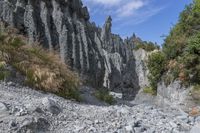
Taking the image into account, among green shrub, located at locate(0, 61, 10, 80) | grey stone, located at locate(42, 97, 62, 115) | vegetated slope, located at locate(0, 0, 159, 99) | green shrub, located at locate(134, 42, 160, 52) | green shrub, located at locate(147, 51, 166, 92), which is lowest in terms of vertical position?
grey stone, located at locate(42, 97, 62, 115)

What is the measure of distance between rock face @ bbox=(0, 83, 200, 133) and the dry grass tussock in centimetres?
256

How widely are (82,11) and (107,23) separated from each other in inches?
1005

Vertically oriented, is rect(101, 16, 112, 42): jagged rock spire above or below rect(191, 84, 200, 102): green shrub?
above

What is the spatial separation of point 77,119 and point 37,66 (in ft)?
15.4

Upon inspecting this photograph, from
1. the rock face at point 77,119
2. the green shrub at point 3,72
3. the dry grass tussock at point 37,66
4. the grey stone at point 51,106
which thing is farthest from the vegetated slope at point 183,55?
the grey stone at point 51,106

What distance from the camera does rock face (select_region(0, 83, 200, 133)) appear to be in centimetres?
827

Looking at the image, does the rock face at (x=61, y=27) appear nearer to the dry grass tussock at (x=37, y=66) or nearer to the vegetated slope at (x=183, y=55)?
the vegetated slope at (x=183, y=55)

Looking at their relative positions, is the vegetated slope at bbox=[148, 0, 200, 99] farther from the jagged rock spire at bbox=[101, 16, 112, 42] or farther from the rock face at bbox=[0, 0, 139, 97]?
the jagged rock spire at bbox=[101, 16, 112, 42]

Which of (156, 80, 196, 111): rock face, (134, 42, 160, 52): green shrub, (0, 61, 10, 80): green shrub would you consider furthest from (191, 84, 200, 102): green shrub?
(134, 42, 160, 52): green shrub

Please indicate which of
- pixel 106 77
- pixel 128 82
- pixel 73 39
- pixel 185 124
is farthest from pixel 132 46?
pixel 185 124

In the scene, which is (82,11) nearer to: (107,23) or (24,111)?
(107,23)

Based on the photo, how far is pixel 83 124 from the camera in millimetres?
8758

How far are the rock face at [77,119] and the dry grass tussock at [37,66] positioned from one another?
256cm

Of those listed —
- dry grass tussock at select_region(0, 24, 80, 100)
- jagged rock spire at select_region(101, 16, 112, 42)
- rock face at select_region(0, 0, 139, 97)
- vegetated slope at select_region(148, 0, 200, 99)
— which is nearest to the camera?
dry grass tussock at select_region(0, 24, 80, 100)
